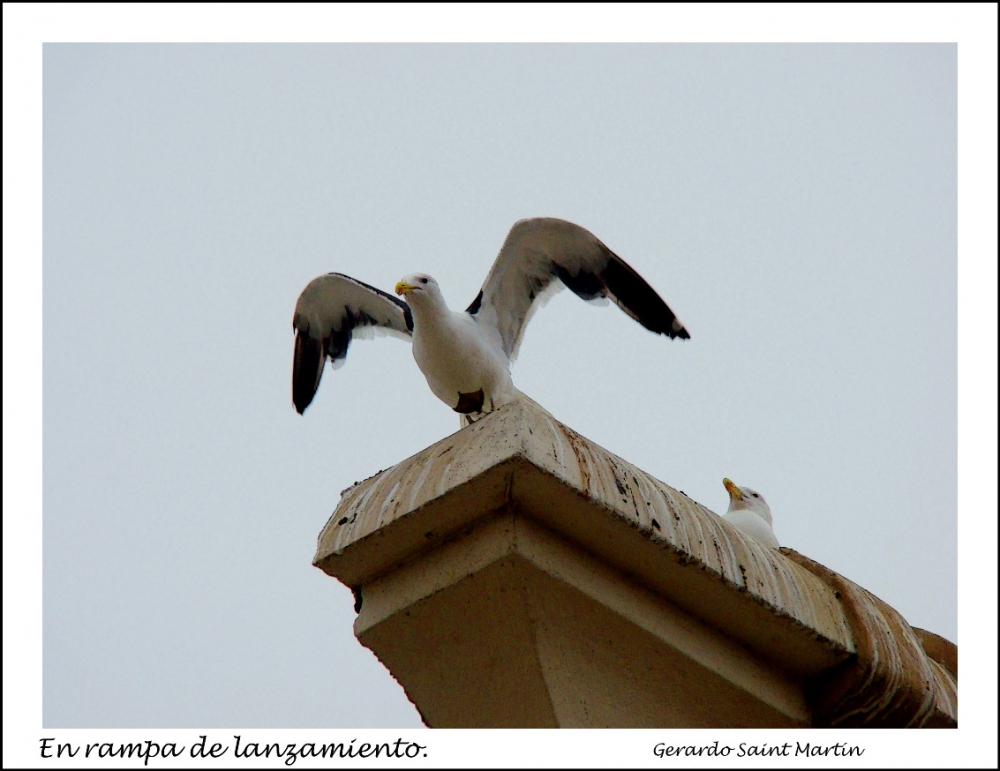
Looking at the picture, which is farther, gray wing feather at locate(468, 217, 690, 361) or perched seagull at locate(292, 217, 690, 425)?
gray wing feather at locate(468, 217, 690, 361)

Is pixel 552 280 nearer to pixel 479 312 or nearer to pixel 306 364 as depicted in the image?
pixel 479 312

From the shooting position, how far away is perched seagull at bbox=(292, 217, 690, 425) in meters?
6.02

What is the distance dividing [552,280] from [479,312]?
442 millimetres

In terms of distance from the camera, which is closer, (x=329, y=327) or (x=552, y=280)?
(x=552, y=280)

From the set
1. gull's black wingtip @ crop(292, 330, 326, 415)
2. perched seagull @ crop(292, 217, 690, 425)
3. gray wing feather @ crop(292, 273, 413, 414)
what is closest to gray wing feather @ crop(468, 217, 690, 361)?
perched seagull @ crop(292, 217, 690, 425)

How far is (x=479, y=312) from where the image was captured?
22.2ft

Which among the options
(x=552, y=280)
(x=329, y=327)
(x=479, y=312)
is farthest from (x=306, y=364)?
(x=552, y=280)

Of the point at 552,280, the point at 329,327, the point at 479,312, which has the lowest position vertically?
the point at 479,312

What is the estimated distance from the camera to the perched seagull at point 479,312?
602 cm

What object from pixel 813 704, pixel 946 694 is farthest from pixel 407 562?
pixel 946 694

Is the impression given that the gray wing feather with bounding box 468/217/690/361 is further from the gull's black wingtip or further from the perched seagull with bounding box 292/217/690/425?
the gull's black wingtip

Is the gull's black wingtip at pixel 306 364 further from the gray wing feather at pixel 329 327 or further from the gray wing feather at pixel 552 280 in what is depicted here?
the gray wing feather at pixel 552 280

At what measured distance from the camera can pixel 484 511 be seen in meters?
2.62

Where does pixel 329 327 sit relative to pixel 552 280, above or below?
above
